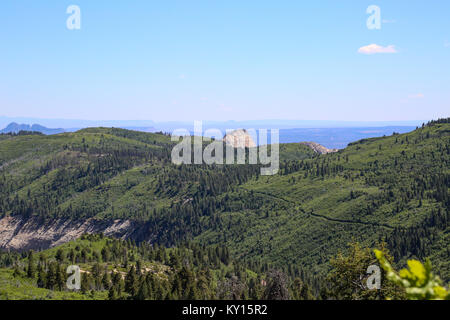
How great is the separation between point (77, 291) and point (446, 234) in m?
162

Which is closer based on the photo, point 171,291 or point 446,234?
point 171,291

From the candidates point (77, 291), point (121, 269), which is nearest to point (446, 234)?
point (121, 269)

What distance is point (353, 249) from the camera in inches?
2530

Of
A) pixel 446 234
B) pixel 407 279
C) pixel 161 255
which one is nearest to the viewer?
pixel 407 279

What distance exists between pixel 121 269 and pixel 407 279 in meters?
111
